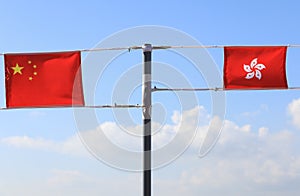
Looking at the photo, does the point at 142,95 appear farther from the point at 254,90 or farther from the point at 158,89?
the point at 254,90

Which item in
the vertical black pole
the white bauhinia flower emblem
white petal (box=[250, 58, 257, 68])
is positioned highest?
white petal (box=[250, 58, 257, 68])

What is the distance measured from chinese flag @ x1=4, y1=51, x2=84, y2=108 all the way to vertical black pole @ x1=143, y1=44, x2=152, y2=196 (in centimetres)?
224

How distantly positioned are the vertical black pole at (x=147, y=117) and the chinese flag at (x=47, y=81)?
88.2 inches

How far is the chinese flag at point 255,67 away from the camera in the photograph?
17391mm

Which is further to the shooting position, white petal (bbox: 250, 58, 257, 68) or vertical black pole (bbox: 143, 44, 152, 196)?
white petal (bbox: 250, 58, 257, 68)

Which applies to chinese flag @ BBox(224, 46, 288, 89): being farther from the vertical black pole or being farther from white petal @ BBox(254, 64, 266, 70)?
the vertical black pole

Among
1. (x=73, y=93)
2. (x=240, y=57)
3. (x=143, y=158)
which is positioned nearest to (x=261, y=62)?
(x=240, y=57)

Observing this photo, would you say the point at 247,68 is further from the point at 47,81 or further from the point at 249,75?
the point at 47,81

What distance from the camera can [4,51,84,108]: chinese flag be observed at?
17.8 m

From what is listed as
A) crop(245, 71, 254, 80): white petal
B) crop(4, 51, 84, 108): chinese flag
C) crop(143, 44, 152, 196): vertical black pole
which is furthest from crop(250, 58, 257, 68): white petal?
crop(4, 51, 84, 108): chinese flag

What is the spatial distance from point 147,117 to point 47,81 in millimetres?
3493

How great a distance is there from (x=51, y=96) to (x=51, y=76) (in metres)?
0.62

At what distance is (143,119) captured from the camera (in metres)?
16.5

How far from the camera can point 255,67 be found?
57.2ft
